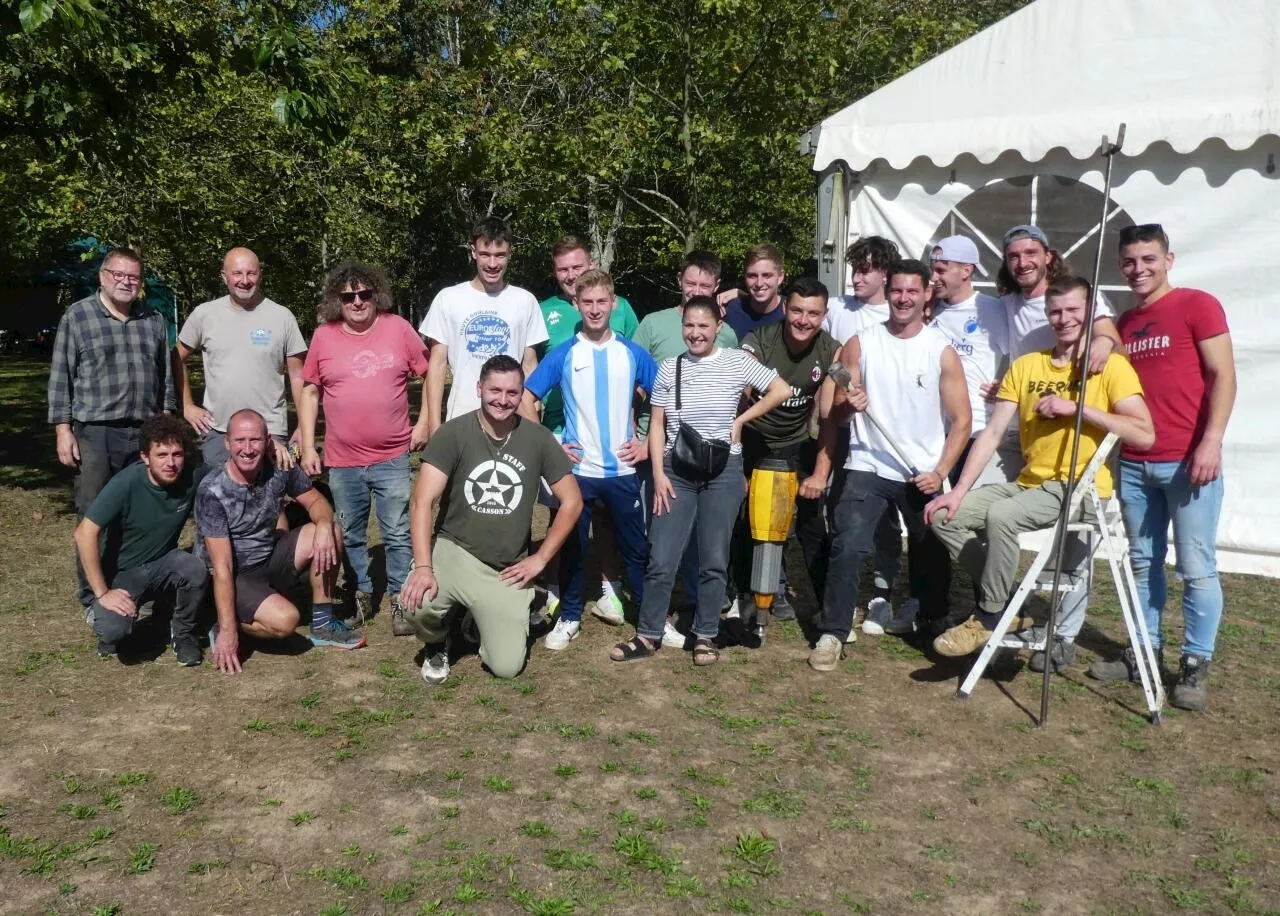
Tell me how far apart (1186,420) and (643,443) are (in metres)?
2.40

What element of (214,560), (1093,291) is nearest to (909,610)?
(1093,291)

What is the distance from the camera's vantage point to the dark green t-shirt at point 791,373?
213 inches

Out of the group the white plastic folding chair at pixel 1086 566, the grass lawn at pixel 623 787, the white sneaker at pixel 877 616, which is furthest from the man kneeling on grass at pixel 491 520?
the white plastic folding chair at pixel 1086 566

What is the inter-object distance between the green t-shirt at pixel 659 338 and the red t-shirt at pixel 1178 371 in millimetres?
1988

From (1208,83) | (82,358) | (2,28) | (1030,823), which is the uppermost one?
(2,28)

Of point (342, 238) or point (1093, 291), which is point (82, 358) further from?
point (342, 238)

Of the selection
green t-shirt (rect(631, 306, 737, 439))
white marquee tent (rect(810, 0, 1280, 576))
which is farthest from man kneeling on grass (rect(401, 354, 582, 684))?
white marquee tent (rect(810, 0, 1280, 576))

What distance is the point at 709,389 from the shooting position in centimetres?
515

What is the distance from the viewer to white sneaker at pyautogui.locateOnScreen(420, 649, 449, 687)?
4957mm

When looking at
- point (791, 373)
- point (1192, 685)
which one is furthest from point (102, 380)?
point (1192, 685)

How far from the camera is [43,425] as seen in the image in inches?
561

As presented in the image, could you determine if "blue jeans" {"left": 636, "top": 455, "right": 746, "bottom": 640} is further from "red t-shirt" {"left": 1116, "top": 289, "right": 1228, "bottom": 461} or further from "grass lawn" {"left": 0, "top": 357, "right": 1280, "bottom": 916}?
"red t-shirt" {"left": 1116, "top": 289, "right": 1228, "bottom": 461}

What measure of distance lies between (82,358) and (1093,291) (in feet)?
16.2

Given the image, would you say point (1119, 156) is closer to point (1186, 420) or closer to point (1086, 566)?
point (1186, 420)
